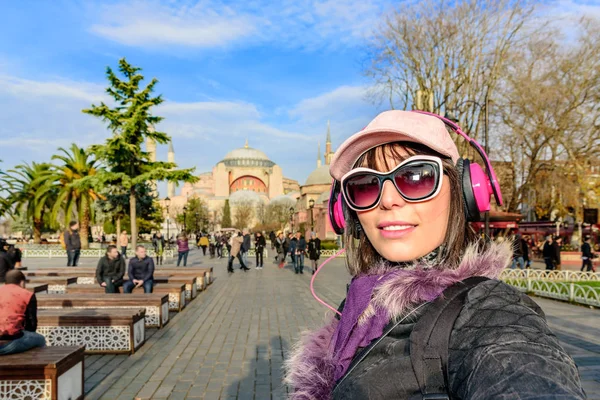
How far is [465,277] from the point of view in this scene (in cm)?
115

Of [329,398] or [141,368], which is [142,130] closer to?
[141,368]

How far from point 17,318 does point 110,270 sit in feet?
16.7

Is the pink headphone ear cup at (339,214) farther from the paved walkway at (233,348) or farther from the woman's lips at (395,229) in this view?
the paved walkway at (233,348)

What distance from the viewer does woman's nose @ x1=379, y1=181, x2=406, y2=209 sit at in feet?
4.41

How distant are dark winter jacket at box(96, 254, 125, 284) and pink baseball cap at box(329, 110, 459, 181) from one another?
30.9 ft

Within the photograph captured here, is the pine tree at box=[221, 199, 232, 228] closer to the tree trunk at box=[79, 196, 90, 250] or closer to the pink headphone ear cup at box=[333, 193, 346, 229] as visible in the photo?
the tree trunk at box=[79, 196, 90, 250]

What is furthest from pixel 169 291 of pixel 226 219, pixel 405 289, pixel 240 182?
pixel 240 182

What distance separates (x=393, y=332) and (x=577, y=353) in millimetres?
6635

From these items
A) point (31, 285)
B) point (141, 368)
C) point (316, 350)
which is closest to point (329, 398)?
point (316, 350)

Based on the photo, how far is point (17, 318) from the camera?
15.5 ft

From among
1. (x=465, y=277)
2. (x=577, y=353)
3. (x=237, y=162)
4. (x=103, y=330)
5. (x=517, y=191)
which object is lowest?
(x=577, y=353)

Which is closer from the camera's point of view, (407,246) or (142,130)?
(407,246)

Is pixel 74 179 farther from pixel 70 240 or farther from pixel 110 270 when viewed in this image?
pixel 110 270

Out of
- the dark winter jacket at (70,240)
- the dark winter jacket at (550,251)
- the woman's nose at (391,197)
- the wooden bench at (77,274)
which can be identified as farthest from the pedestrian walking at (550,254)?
the dark winter jacket at (70,240)
